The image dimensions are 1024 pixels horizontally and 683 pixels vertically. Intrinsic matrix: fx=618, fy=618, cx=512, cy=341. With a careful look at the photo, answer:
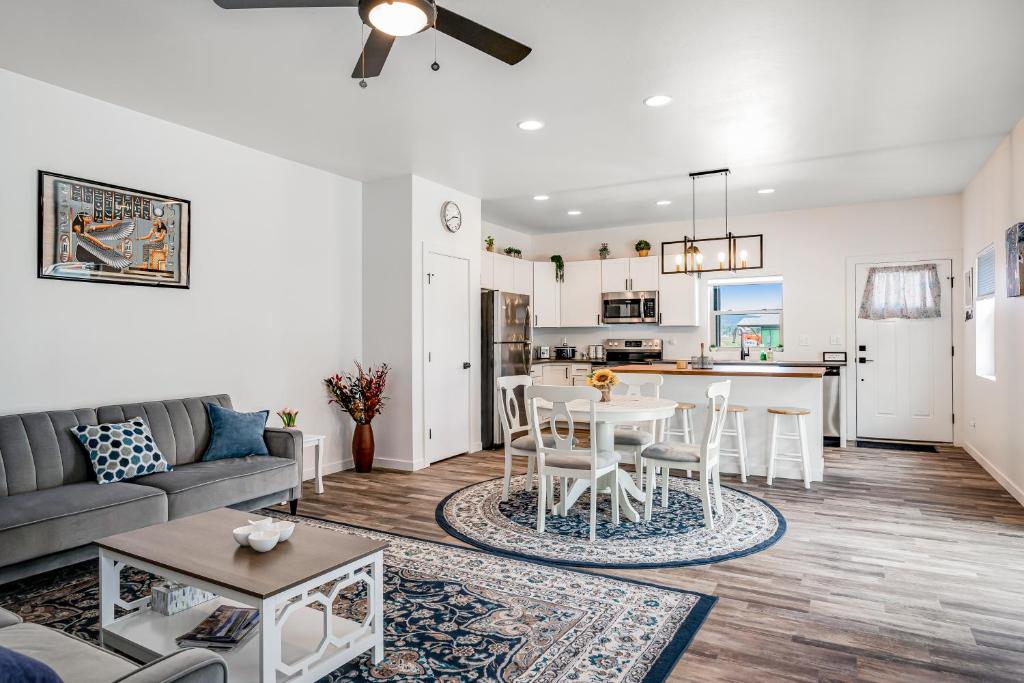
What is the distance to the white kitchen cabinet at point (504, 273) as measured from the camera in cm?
739

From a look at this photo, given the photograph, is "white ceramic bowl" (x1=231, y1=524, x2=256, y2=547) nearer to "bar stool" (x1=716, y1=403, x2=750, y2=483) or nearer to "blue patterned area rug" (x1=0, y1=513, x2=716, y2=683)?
"blue patterned area rug" (x1=0, y1=513, x2=716, y2=683)

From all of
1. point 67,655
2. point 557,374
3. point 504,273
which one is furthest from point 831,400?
point 67,655

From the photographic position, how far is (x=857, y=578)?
3074 millimetres

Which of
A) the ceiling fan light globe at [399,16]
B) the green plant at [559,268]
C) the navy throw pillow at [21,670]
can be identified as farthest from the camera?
the green plant at [559,268]

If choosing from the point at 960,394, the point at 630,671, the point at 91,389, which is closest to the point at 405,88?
the point at 91,389

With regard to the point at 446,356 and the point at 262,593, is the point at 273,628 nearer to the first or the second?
the point at 262,593

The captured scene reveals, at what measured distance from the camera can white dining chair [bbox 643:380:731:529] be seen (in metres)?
3.81

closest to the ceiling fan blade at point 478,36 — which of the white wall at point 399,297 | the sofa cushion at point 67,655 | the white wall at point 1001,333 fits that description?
the sofa cushion at point 67,655

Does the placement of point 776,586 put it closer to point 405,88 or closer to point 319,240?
point 405,88

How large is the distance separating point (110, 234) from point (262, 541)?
8.76 feet

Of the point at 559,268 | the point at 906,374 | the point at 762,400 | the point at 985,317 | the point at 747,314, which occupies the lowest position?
the point at 762,400

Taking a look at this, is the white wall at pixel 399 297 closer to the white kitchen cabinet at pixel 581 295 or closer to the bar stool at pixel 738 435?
the bar stool at pixel 738 435

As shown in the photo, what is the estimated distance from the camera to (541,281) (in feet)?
27.1

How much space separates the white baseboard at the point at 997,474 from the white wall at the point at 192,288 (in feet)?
17.5
